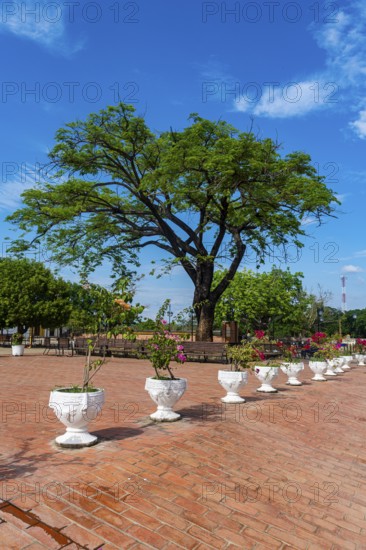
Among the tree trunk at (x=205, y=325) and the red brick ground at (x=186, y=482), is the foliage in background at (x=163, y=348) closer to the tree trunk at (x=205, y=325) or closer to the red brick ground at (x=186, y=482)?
the red brick ground at (x=186, y=482)

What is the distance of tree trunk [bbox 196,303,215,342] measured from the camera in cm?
2127

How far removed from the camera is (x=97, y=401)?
17.0 feet

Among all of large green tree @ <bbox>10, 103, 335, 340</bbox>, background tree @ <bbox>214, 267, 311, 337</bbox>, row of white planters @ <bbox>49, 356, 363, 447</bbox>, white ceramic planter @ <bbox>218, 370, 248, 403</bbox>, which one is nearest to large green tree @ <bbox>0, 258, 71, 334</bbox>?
large green tree @ <bbox>10, 103, 335, 340</bbox>

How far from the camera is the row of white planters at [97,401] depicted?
5.02m

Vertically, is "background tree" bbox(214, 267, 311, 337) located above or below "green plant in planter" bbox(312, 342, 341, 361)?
above

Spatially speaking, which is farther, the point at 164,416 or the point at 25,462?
the point at 164,416

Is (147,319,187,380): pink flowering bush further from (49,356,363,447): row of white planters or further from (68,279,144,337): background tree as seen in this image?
(68,279,144,337): background tree

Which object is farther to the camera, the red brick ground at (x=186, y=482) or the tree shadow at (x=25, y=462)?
the tree shadow at (x=25, y=462)

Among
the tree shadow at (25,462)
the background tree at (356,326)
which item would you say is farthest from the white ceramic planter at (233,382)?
the background tree at (356,326)

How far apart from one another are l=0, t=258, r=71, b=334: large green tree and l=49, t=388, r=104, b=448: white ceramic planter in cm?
2450

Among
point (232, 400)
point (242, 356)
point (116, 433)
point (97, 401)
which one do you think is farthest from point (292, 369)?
point (97, 401)

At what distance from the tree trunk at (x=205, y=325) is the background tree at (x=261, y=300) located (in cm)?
1939

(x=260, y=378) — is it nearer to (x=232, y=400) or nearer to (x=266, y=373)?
(x=266, y=373)

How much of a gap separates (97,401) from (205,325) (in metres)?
16.3
